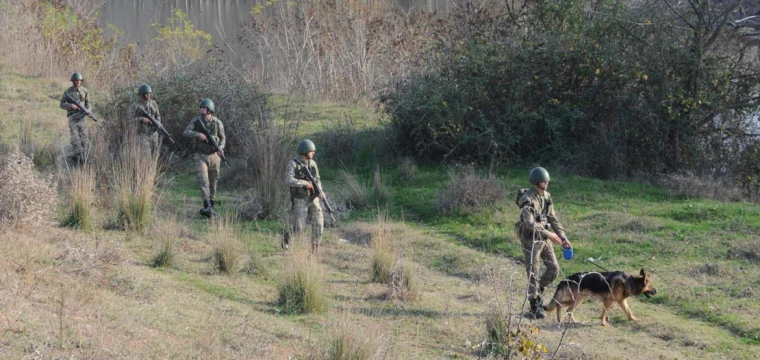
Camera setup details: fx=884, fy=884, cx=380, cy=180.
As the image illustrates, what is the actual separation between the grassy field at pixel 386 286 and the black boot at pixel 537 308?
124mm

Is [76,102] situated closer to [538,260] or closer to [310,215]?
[310,215]

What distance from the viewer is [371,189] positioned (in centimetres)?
1569

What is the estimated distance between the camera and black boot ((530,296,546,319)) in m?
9.51

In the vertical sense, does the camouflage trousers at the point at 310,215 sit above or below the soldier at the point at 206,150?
below

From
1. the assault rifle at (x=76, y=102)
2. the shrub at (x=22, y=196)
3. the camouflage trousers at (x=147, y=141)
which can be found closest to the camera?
the shrub at (x=22, y=196)

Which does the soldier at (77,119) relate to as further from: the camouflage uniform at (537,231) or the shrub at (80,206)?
the camouflage uniform at (537,231)

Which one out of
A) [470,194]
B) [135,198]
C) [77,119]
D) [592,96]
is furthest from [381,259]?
[77,119]

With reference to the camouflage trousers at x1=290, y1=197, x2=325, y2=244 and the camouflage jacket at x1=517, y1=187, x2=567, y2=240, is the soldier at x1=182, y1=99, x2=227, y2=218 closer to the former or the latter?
the camouflage trousers at x1=290, y1=197, x2=325, y2=244

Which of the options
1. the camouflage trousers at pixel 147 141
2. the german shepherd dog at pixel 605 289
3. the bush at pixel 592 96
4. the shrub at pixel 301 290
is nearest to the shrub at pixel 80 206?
the camouflage trousers at pixel 147 141

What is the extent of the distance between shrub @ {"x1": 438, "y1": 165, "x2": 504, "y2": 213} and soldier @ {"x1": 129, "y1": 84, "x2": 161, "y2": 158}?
5071mm

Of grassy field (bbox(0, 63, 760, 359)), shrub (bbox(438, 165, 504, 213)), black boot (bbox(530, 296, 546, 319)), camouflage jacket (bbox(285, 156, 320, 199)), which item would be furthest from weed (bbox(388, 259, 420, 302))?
shrub (bbox(438, 165, 504, 213))

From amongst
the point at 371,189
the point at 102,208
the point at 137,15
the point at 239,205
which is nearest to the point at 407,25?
the point at 371,189

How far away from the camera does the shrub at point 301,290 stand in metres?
9.27

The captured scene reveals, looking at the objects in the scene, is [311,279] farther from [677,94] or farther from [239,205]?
[677,94]
